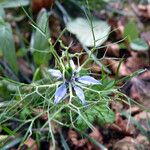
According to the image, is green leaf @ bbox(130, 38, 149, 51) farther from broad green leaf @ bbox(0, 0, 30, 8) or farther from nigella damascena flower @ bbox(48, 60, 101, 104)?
nigella damascena flower @ bbox(48, 60, 101, 104)

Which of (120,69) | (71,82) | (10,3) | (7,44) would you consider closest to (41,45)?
(7,44)

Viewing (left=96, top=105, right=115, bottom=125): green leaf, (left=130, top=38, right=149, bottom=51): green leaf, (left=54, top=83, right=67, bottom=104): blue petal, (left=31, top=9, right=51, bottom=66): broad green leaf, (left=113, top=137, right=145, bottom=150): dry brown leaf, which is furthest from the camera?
(left=130, top=38, right=149, bottom=51): green leaf

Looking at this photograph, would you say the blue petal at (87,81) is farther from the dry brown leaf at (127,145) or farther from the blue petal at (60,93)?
the dry brown leaf at (127,145)

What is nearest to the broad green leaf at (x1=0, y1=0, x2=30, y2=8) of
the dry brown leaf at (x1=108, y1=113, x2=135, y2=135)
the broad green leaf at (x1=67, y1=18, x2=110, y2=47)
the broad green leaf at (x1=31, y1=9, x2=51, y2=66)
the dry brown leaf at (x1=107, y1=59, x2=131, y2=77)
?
the broad green leaf at (x1=31, y1=9, x2=51, y2=66)

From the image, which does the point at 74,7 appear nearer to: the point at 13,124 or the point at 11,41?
the point at 11,41

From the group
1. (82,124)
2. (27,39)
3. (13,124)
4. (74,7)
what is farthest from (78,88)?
(74,7)
